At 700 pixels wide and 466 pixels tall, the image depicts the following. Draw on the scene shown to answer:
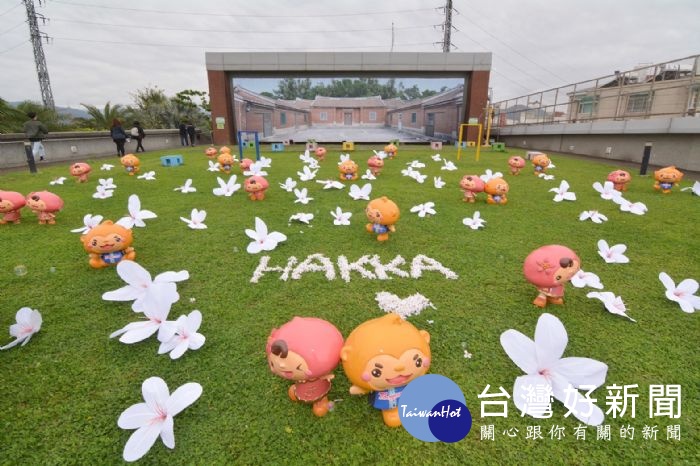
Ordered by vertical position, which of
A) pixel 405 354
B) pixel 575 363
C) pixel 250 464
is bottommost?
pixel 250 464

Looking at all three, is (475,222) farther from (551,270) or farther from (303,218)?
(303,218)

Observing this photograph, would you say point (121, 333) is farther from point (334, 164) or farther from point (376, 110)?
point (376, 110)

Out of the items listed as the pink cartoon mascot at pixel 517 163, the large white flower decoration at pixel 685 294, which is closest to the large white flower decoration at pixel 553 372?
the large white flower decoration at pixel 685 294

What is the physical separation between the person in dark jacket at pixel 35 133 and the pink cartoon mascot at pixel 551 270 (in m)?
15.5

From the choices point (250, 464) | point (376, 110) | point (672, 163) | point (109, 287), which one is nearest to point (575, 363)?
→ point (250, 464)

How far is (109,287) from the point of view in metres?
3.62

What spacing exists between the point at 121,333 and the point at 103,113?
985 inches

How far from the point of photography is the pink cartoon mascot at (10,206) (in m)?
5.36

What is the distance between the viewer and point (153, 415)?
1956 mm

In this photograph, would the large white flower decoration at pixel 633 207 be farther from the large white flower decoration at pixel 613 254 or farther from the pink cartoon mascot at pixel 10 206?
the pink cartoon mascot at pixel 10 206

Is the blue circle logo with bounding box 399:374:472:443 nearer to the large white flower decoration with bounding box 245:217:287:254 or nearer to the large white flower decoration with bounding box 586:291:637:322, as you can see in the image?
the large white flower decoration with bounding box 586:291:637:322

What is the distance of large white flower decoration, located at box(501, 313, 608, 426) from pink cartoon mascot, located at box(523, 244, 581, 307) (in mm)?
1130

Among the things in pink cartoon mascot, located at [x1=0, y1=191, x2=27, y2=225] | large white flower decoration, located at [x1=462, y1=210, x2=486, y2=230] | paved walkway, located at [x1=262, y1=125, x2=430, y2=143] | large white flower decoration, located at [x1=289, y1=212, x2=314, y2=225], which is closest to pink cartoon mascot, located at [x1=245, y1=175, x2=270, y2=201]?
large white flower decoration, located at [x1=289, y1=212, x2=314, y2=225]

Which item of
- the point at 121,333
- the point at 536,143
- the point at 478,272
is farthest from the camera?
the point at 536,143
